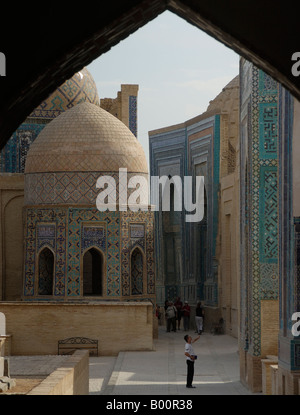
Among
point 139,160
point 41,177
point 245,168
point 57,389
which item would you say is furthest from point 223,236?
point 57,389

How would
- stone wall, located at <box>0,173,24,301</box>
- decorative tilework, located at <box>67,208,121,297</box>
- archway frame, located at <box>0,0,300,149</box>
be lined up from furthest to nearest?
stone wall, located at <box>0,173,24,301</box> → decorative tilework, located at <box>67,208,121,297</box> → archway frame, located at <box>0,0,300,149</box>

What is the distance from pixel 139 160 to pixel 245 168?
8.25m

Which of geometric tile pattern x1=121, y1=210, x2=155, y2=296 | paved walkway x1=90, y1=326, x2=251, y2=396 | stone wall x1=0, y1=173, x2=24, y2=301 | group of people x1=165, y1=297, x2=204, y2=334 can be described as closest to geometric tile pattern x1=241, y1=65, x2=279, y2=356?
paved walkway x1=90, y1=326, x2=251, y2=396

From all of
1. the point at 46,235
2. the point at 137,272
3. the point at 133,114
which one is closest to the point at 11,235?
the point at 46,235

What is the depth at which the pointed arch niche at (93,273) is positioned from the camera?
25906mm

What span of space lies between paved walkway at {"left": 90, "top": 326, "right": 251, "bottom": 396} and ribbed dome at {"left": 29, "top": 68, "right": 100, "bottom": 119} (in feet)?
26.9

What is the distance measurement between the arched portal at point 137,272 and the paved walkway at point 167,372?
171cm

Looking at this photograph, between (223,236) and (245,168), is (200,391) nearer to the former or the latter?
(245,168)

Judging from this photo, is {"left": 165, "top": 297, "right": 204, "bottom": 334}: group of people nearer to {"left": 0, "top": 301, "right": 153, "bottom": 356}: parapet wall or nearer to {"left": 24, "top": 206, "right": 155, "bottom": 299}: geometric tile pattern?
{"left": 24, "top": 206, "right": 155, "bottom": 299}: geometric tile pattern

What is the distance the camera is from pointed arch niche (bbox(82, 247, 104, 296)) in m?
25.9

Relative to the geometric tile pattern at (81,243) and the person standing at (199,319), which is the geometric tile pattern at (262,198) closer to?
the geometric tile pattern at (81,243)

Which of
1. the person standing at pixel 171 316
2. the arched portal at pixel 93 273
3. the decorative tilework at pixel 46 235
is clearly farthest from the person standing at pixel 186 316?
the decorative tilework at pixel 46 235

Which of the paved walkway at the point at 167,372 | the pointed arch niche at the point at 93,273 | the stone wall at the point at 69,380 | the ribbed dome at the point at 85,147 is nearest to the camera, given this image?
the stone wall at the point at 69,380
